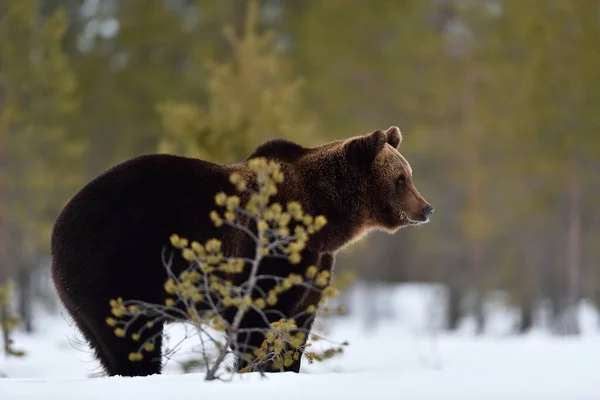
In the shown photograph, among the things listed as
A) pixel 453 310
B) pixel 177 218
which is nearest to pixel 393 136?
pixel 177 218

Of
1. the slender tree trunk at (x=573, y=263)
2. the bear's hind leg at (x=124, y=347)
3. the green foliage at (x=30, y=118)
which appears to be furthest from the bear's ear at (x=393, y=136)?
the green foliage at (x=30, y=118)

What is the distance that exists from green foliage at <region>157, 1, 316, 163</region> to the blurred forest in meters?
0.04

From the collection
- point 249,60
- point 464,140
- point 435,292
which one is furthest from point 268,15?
point 249,60

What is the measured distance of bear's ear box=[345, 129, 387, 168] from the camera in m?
5.67

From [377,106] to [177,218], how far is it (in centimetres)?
1673

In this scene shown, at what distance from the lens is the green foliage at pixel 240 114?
1169 cm

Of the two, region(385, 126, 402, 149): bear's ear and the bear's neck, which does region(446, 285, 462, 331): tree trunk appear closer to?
region(385, 126, 402, 149): bear's ear

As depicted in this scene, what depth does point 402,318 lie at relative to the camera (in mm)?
23078

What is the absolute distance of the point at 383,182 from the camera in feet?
18.9

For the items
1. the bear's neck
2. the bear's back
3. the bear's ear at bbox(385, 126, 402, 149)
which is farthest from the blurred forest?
the bear's back

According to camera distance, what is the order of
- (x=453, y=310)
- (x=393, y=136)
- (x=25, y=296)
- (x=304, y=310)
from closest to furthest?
1. (x=304, y=310)
2. (x=393, y=136)
3. (x=25, y=296)
4. (x=453, y=310)

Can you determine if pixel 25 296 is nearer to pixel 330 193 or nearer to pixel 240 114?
pixel 240 114

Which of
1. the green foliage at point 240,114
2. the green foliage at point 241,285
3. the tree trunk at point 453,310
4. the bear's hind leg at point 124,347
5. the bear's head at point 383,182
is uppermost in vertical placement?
the green foliage at point 240,114

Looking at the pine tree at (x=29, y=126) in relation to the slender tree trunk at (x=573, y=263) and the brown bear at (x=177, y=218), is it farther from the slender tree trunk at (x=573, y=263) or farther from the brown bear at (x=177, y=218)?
the brown bear at (x=177, y=218)
